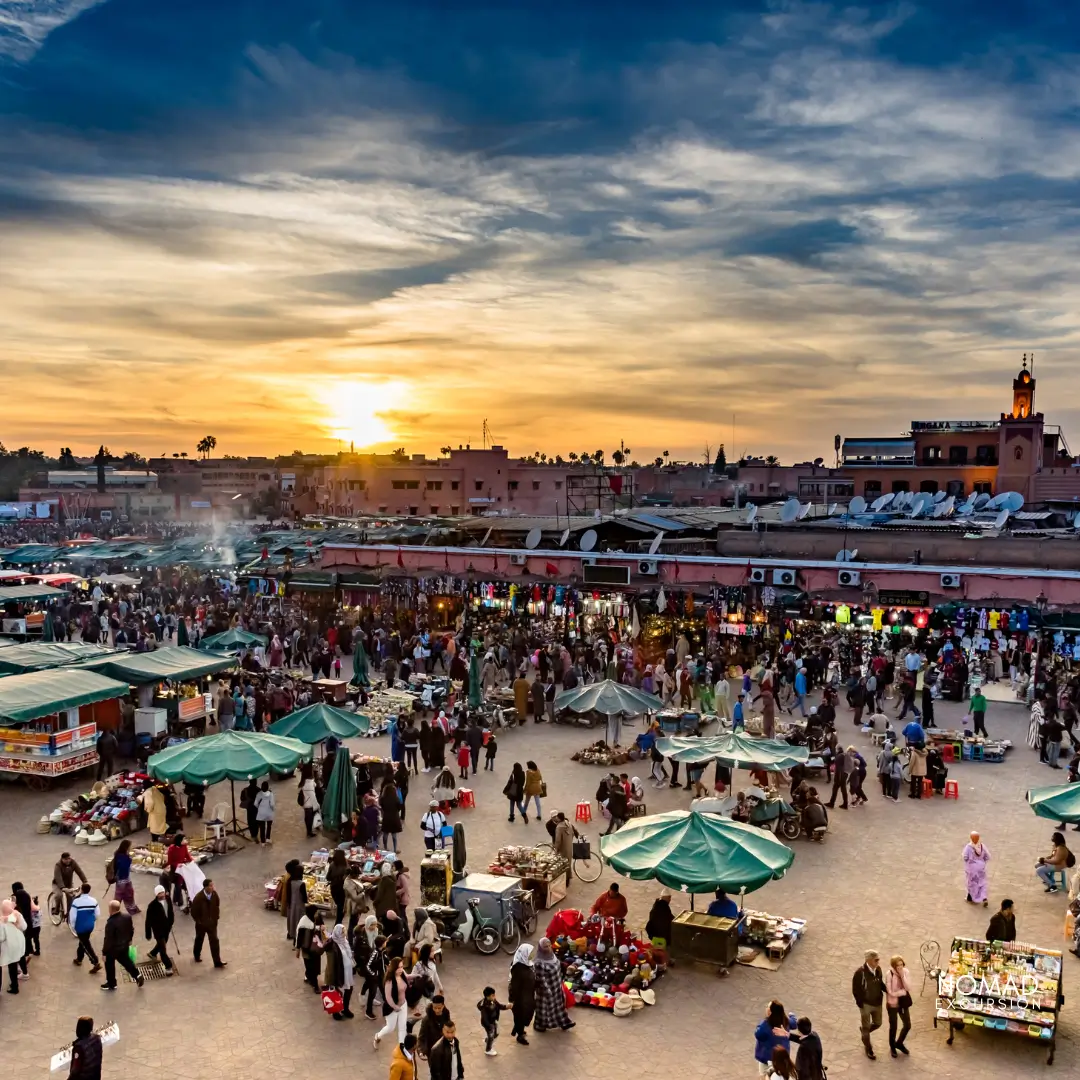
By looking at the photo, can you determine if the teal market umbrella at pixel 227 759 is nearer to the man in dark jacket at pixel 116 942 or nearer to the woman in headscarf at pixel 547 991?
the man in dark jacket at pixel 116 942

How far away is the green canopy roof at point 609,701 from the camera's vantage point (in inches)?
682

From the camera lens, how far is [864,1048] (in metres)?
8.92

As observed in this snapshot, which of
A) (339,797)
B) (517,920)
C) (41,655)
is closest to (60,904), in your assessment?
(339,797)

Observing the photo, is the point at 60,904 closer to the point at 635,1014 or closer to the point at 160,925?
the point at 160,925

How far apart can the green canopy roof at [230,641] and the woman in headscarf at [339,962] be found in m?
14.9

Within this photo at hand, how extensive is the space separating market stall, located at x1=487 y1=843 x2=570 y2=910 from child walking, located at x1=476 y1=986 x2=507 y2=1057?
9.26ft

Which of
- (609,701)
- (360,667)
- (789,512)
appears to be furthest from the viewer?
(789,512)

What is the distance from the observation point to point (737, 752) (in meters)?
14.6

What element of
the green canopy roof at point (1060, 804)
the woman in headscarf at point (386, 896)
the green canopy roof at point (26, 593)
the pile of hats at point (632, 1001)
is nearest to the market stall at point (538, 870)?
the woman in headscarf at point (386, 896)

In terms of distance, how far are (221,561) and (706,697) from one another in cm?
2198

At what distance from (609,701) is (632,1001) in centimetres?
788

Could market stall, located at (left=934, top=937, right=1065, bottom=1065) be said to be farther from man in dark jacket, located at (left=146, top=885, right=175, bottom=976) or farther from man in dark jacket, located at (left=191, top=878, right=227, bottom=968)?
man in dark jacket, located at (left=146, top=885, right=175, bottom=976)

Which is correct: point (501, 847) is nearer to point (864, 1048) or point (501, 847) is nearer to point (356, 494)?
point (864, 1048)

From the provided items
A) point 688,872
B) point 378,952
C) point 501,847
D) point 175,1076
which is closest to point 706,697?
point 501,847
